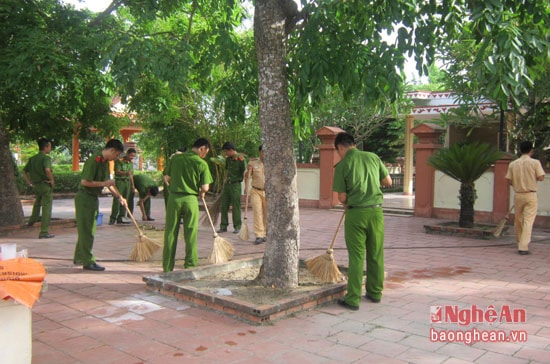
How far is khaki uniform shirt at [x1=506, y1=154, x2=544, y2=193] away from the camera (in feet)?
25.2

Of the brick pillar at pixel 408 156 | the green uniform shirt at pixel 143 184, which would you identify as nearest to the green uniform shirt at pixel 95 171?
the green uniform shirt at pixel 143 184

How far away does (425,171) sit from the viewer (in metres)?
12.3

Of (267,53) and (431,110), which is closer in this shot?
(267,53)

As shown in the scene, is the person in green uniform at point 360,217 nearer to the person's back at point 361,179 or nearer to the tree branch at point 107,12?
the person's back at point 361,179

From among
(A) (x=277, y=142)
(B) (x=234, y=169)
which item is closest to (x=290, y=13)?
(A) (x=277, y=142)

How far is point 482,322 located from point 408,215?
857 cm

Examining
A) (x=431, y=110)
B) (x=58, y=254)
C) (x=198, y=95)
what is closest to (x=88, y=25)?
(x=58, y=254)

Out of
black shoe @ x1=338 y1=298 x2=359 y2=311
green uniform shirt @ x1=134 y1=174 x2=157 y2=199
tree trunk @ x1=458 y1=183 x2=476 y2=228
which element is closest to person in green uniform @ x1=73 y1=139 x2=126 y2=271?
black shoe @ x1=338 y1=298 x2=359 y2=311

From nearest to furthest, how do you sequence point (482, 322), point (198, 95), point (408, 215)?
point (482, 322) → point (408, 215) → point (198, 95)

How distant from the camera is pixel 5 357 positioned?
2842mm

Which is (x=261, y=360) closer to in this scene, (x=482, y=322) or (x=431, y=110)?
(x=482, y=322)

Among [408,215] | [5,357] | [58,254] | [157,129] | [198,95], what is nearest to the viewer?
[5,357]

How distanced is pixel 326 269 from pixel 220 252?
1635mm

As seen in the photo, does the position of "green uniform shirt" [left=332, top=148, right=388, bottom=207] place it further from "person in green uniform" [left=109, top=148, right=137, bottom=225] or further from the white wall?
the white wall
